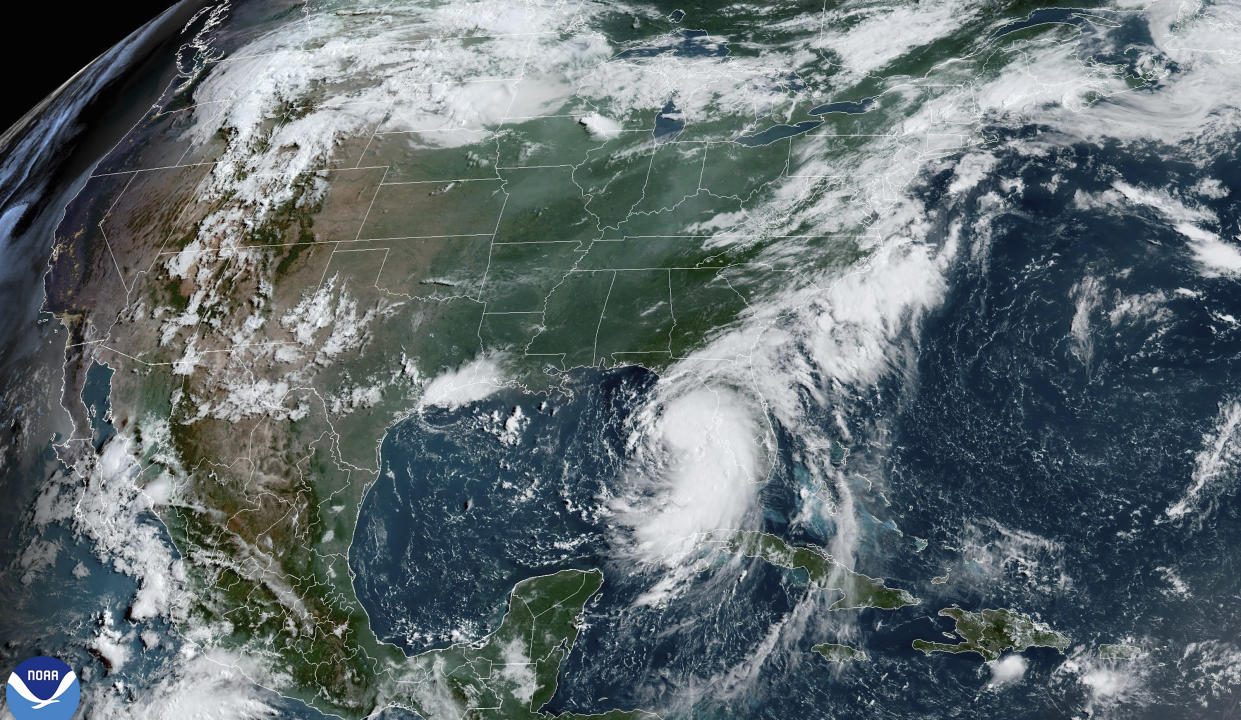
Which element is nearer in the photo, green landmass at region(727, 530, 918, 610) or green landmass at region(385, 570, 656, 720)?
Result: green landmass at region(727, 530, 918, 610)

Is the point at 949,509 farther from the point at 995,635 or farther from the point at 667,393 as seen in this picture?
the point at 667,393

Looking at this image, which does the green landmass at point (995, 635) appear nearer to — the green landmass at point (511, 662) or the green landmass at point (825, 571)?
the green landmass at point (825, 571)

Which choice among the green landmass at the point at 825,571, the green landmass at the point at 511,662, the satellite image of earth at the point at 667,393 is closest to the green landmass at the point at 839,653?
the satellite image of earth at the point at 667,393

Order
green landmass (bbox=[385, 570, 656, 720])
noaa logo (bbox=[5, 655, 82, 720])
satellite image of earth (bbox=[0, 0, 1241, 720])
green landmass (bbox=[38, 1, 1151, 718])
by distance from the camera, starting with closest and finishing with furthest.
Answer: satellite image of earth (bbox=[0, 0, 1241, 720]), green landmass (bbox=[385, 570, 656, 720]), noaa logo (bbox=[5, 655, 82, 720]), green landmass (bbox=[38, 1, 1151, 718])

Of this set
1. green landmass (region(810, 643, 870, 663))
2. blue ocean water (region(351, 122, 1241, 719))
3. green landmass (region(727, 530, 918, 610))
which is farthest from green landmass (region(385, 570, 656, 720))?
green landmass (region(810, 643, 870, 663))

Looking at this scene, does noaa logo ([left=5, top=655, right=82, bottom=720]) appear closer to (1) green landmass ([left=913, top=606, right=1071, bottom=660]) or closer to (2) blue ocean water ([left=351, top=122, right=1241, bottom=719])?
(2) blue ocean water ([left=351, top=122, right=1241, bottom=719])

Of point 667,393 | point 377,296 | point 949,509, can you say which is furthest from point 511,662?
point 949,509
